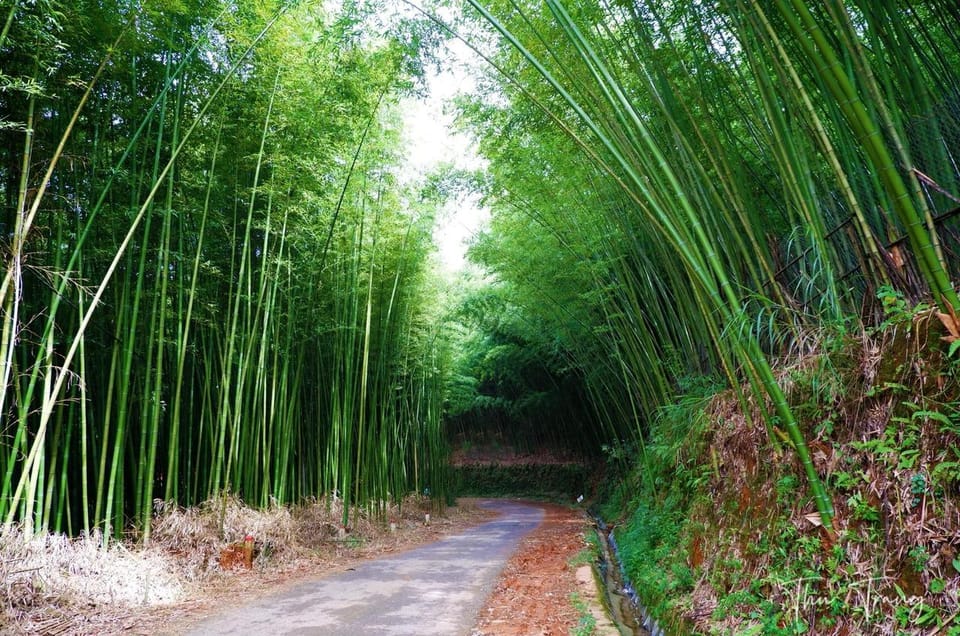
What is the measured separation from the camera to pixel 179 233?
4043 mm

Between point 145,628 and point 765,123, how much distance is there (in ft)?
12.1

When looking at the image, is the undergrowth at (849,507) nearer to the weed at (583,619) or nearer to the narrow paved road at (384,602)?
the weed at (583,619)

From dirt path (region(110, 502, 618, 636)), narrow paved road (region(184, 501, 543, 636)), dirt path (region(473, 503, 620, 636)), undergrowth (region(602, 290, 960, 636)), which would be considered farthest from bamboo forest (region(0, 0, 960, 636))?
narrow paved road (region(184, 501, 543, 636))

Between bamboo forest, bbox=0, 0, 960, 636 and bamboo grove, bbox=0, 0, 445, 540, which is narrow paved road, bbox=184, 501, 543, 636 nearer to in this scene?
bamboo forest, bbox=0, 0, 960, 636

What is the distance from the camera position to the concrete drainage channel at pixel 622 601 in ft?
10.2

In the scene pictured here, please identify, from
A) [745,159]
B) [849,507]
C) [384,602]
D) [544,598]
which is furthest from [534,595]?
[745,159]

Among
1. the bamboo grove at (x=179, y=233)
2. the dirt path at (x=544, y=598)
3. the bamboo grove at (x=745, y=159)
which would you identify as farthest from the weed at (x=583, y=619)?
the bamboo grove at (x=179, y=233)

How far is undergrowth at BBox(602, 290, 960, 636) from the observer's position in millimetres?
1515

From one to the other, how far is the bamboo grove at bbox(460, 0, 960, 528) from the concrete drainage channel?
1.47 meters

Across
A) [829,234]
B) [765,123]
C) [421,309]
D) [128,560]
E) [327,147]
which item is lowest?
[128,560]

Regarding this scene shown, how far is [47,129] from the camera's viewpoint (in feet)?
10.2

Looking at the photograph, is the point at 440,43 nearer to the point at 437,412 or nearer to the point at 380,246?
the point at 380,246

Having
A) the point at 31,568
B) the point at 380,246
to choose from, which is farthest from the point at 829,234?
the point at 380,246

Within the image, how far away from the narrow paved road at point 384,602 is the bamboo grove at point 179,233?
3.48ft
